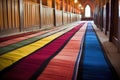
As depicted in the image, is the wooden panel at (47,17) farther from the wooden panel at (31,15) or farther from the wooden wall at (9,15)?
the wooden wall at (9,15)

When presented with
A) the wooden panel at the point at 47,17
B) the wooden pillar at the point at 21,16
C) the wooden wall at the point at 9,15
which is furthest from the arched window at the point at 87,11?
the wooden wall at the point at 9,15

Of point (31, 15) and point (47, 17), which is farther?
point (47, 17)

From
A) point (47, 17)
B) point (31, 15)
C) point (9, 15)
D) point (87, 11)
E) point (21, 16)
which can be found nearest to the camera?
point (9, 15)

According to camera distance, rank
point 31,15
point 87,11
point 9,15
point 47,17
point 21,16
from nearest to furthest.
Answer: point 9,15, point 21,16, point 31,15, point 47,17, point 87,11

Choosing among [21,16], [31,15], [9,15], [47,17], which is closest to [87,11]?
[47,17]

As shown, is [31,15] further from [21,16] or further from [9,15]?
[9,15]

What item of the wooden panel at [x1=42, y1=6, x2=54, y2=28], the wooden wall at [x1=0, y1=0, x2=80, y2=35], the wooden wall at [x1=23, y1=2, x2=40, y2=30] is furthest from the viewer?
the wooden panel at [x1=42, y1=6, x2=54, y2=28]

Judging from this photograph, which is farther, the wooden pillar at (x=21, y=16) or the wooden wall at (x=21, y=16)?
the wooden pillar at (x=21, y=16)

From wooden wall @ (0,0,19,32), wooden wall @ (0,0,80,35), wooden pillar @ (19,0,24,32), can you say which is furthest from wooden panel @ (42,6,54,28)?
wooden wall @ (0,0,19,32)

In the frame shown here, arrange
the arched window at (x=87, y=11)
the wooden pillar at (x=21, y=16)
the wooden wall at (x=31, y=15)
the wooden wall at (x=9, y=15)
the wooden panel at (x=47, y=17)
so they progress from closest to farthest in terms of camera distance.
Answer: the wooden wall at (x=9, y=15) < the wooden pillar at (x=21, y=16) < the wooden wall at (x=31, y=15) < the wooden panel at (x=47, y=17) < the arched window at (x=87, y=11)

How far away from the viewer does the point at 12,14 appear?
6605mm

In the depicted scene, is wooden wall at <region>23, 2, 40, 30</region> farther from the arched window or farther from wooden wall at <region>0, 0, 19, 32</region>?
the arched window

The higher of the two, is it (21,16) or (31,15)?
(31,15)

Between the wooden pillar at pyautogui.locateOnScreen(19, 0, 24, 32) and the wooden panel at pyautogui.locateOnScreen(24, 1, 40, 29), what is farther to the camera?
the wooden panel at pyautogui.locateOnScreen(24, 1, 40, 29)
